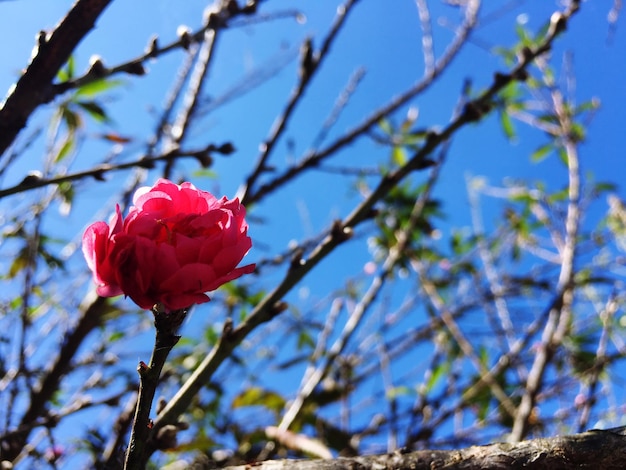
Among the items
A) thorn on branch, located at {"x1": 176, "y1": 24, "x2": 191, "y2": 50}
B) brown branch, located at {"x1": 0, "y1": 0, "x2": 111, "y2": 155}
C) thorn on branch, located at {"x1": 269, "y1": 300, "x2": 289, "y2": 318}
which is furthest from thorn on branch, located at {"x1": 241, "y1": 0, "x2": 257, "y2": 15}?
thorn on branch, located at {"x1": 269, "y1": 300, "x2": 289, "y2": 318}

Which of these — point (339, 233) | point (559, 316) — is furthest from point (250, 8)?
point (559, 316)

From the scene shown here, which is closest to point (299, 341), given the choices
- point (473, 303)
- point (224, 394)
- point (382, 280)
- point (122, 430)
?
point (224, 394)

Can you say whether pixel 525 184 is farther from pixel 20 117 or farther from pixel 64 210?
pixel 20 117

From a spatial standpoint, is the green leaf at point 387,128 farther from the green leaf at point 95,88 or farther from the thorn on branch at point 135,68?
the thorn on branch at point 135,68

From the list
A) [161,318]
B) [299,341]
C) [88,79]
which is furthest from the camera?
[299,341]

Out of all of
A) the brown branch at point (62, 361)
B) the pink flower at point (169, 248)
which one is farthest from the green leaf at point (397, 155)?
the pink flower at point (169, 248)

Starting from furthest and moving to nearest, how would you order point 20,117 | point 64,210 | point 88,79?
point 64,210, point 88,79, point 20,117
